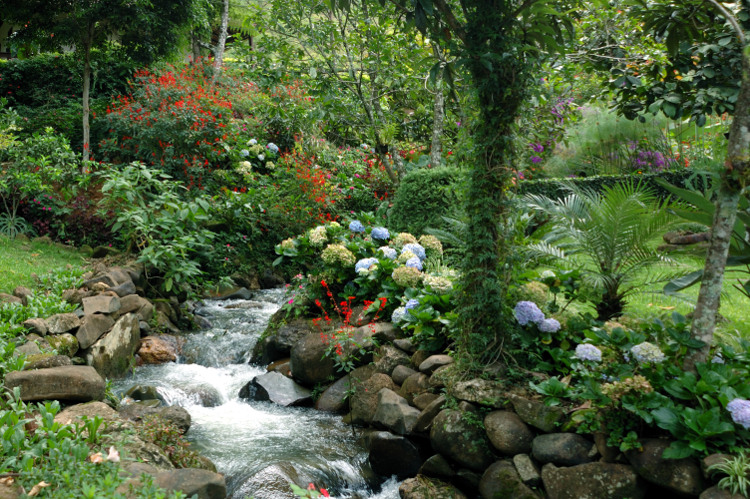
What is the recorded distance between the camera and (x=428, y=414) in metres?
4.00

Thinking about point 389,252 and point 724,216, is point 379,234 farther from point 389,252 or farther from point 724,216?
point 724,216

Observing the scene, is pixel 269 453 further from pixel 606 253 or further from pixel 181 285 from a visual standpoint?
pixel 181 285

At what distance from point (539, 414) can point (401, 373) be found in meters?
1.45

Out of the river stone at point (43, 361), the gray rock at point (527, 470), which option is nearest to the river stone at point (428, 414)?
the gray rock at point (527, 470)

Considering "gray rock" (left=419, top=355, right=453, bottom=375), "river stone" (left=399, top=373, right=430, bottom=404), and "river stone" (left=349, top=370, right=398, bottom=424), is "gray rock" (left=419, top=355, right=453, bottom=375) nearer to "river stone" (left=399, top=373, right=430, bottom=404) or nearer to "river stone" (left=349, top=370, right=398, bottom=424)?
"river stone" (left=399, top=373, right=430, bottom=404)

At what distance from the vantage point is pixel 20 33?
10.5 meters

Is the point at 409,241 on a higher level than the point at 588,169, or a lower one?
lower

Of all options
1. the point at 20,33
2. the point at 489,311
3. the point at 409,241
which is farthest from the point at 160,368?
the point at 20,33

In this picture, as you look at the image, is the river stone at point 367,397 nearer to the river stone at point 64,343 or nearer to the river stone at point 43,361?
the river stone at point 43,361

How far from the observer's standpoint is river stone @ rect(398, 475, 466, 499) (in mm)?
3619

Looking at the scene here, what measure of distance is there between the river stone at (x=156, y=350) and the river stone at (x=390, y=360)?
2519 millimetres

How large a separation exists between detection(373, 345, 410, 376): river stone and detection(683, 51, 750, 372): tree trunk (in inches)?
90.9

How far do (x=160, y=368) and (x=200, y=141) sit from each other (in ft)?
16.8

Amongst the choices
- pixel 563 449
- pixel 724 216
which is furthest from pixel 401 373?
pixel 724 216
